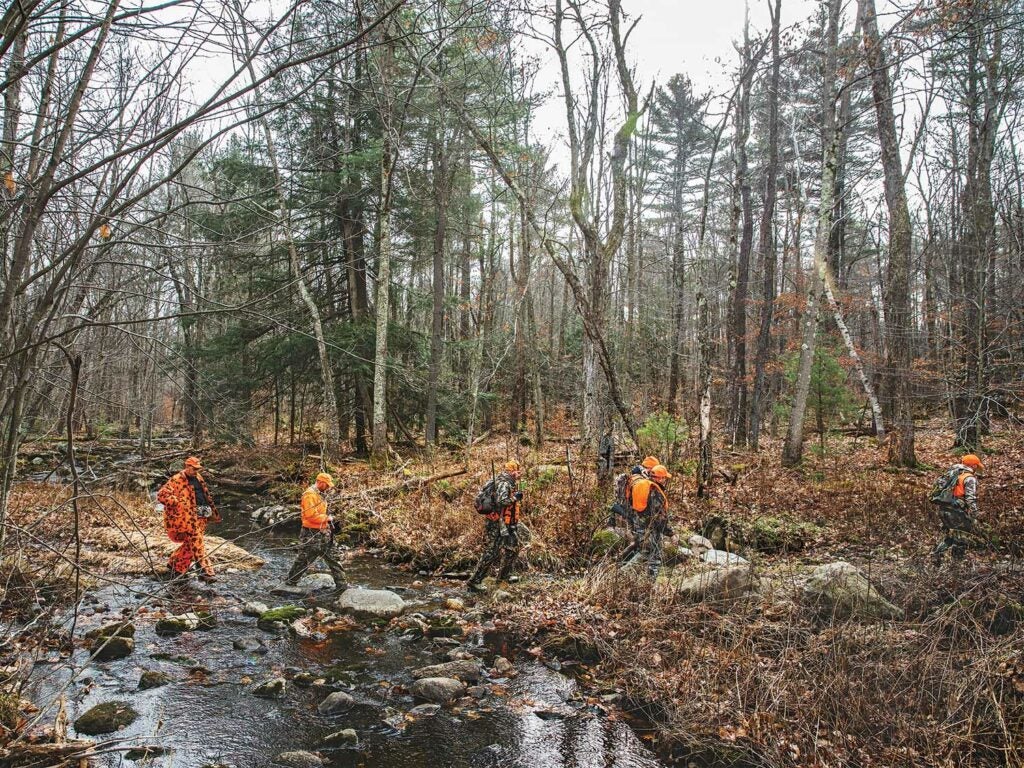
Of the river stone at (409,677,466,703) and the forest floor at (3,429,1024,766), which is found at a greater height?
the forest floor at (3,429,1024,766)

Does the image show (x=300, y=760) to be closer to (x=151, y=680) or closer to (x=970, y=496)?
(x=151, y=680)

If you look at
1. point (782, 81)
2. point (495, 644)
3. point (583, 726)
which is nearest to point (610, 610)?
point (495, 644)

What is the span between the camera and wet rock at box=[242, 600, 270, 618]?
28.7 ft

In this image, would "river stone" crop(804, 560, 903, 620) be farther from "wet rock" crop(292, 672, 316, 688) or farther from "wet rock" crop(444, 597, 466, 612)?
"wet rock" crop(292, 672, 316, 688)

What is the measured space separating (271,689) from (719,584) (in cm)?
564

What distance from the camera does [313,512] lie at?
9.68m

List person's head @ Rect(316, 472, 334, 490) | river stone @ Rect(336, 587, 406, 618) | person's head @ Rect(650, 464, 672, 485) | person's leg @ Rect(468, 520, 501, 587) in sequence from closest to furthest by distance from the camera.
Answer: river stone @ Rect(336, 587, 406, 618)
person's head @ Rect(650, 464, 672, 485)
person's head @ Rect(316, 472, 334, 490)
person's leg @ Rect(468, 520, 501, 587)

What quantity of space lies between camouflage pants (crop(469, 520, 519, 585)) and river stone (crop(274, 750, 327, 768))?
16.5ft

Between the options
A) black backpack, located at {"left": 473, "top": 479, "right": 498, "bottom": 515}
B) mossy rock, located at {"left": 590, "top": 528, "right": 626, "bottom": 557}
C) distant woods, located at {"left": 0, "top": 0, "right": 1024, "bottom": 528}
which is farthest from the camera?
mossy rock, located at {"left": 590, "top": 528, "right": 626, "bottom": 557}

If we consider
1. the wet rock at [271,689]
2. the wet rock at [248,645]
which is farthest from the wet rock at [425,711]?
the wet rock at [248,645]

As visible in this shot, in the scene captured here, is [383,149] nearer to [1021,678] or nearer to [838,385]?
[838,385]

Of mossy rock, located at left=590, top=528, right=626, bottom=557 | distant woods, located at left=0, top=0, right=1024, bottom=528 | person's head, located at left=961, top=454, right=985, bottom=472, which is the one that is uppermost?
distant woods, located at left=0, top=0, right=1024, bottom=528

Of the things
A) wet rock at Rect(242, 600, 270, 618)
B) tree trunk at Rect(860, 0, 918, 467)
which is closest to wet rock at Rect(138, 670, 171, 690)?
wet rock at Rect(242, 600, 270, 618)

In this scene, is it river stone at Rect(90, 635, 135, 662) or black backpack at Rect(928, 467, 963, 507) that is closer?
river stone at Rect(90, 635, 135, 662)
